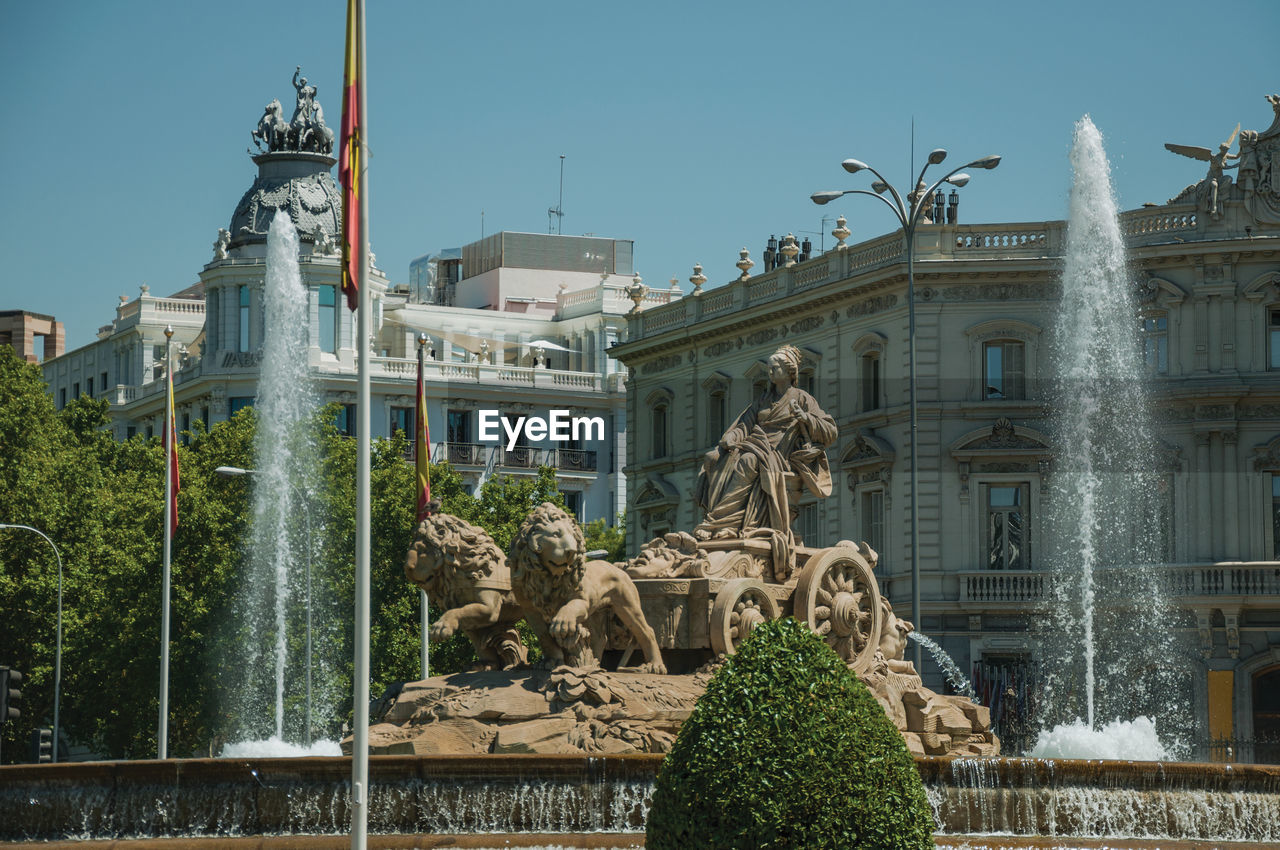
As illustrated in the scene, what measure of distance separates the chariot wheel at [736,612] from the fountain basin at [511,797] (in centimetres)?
284

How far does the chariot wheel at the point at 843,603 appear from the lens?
22016 mm

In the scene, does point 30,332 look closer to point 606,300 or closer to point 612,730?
point 606,300

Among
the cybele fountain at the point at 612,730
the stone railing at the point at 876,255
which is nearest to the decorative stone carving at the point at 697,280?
the stone railing at the point at 876,255

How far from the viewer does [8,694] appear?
884 inches

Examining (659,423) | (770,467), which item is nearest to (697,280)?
(659,423)

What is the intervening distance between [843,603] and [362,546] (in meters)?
5.93

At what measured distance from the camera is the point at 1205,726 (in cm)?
5081

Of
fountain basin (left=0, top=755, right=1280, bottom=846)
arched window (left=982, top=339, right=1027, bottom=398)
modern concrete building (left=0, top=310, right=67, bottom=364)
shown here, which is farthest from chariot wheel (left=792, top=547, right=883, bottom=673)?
modern concrete building (left=0, top=310, right=67, bottom=364)

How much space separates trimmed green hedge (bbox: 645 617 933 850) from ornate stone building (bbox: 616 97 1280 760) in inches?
1476

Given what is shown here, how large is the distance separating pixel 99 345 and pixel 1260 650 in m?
55.2

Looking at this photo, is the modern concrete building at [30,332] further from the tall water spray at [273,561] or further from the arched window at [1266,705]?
the arched window at [1266,705]

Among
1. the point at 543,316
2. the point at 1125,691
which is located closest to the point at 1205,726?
the point at 1125,691

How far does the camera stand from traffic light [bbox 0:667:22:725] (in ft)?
72.9

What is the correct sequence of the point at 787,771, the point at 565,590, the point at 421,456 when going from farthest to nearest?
the point at 421,456 < the point at 565,590 < the point at 787,771
